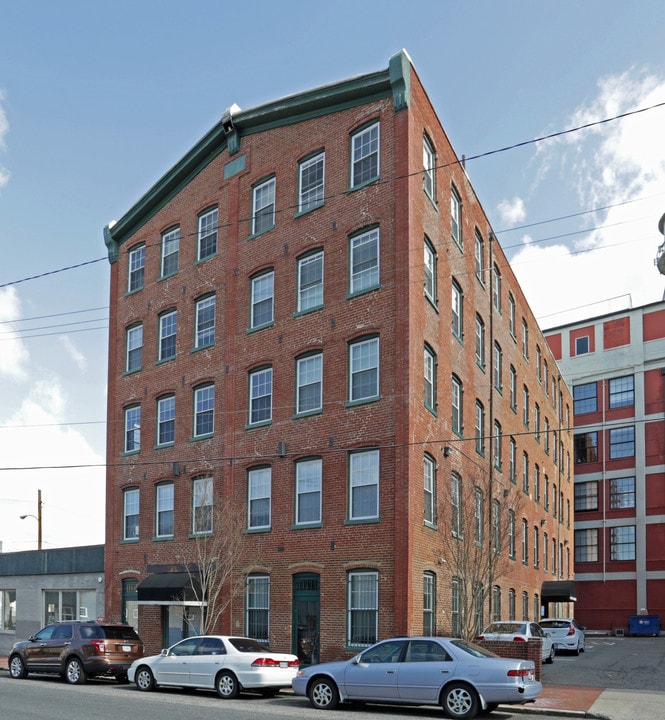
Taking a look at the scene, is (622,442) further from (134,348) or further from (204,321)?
(204,321)

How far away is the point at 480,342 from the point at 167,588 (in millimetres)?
14452

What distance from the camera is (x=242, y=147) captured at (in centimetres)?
3209

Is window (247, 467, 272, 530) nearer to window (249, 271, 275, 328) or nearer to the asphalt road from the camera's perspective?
window (249, 271, 275, 328)

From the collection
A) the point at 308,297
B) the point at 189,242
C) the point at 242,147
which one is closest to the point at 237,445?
the point at 308,297

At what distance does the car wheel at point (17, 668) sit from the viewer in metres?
25.6

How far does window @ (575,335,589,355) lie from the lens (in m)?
68.3

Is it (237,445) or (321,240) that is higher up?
(321,240)

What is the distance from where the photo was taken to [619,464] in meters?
65.4

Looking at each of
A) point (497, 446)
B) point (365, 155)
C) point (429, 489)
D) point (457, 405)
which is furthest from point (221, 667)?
point (497, 446)

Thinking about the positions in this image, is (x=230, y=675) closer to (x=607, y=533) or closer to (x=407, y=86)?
(x=407, y=86)

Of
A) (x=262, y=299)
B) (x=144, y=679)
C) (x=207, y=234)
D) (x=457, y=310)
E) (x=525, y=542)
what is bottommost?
(x=144, y=679)

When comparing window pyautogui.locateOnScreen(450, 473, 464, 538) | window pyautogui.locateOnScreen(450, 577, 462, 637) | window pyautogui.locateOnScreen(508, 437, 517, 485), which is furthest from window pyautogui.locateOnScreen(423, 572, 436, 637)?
window pyautogui.locateOnScreen(508, 437, 517, 485)

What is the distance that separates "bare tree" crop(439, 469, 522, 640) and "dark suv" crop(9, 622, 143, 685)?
9.09 meters

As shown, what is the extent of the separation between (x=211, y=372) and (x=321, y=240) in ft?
20.4
